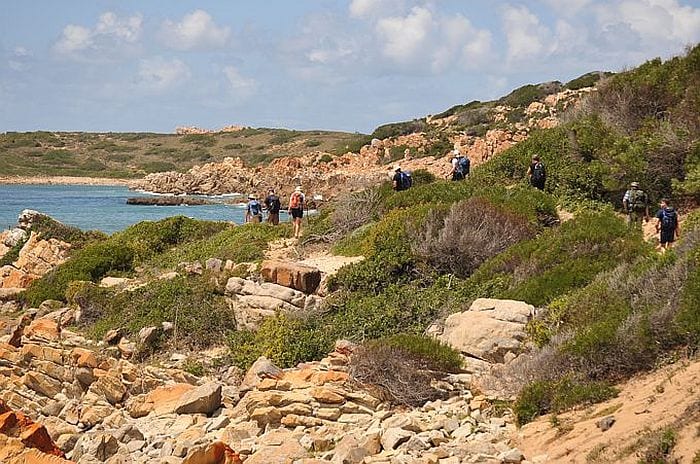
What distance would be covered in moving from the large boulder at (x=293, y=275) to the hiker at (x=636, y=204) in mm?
7037

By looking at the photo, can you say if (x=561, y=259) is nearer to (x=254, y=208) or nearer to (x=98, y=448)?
(x=98, y=448)

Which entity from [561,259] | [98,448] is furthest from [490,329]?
[98,448]

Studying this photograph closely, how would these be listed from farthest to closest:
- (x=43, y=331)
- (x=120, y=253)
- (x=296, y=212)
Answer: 1. (x=120, y=253)
2. (x=296, y=212)
3. (x=43, y=331)

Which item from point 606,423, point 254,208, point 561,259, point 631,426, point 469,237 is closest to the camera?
point 631,426

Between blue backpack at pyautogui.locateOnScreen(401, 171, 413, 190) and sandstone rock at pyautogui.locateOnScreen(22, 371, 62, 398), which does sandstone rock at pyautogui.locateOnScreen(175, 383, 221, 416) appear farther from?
blue backpack at pyautogui.locateOnScreen(401, 171, 413, 190)

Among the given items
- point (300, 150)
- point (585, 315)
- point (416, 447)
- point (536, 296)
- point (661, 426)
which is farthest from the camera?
point (300, 150)

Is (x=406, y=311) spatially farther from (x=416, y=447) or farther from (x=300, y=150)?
(x=300, y=150)

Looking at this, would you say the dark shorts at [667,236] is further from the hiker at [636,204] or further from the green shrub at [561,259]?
the hiker at [636,204]

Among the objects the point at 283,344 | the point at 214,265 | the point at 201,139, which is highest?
the point at 201,139

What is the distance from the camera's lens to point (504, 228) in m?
18.8

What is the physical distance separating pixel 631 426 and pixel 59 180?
9761cm

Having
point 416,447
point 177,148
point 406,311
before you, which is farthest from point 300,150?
point 416,447

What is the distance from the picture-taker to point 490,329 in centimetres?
1218

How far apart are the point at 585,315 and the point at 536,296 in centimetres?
262
